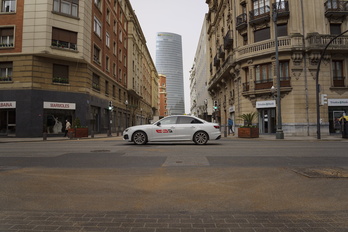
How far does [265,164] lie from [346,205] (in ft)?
10.1

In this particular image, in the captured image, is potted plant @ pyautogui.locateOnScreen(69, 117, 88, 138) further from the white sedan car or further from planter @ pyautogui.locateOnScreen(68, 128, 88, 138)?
the white sedan car

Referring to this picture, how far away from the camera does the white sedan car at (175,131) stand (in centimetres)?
1180

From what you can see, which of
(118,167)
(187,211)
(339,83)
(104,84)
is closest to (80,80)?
(104,84)

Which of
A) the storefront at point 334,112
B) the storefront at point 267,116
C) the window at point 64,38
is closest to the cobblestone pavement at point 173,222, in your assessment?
the storefront at point 267,116

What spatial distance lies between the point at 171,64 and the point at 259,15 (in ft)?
524

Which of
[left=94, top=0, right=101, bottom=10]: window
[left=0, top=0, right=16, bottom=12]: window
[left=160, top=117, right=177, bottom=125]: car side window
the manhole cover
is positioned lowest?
the manhole cover

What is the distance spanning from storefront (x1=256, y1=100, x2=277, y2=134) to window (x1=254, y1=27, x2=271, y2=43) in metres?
6.60

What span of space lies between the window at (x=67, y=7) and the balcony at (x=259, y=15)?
688 inches

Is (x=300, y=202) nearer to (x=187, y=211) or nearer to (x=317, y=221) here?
(x=317, y=221)


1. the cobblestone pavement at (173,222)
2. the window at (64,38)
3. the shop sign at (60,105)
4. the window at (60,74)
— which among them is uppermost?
the window at (64,38)

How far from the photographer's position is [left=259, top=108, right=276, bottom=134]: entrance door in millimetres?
22688

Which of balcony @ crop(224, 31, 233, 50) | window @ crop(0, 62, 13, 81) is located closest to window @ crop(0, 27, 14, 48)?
window @ crop(0, 62, 13, 81)

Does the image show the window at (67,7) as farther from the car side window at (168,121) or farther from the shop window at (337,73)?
the shop window at (337,73)

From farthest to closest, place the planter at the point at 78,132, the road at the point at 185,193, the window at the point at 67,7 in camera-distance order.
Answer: the window at the point at 67,7, the planter at the point at 78,132, the road at the point at 185,193
